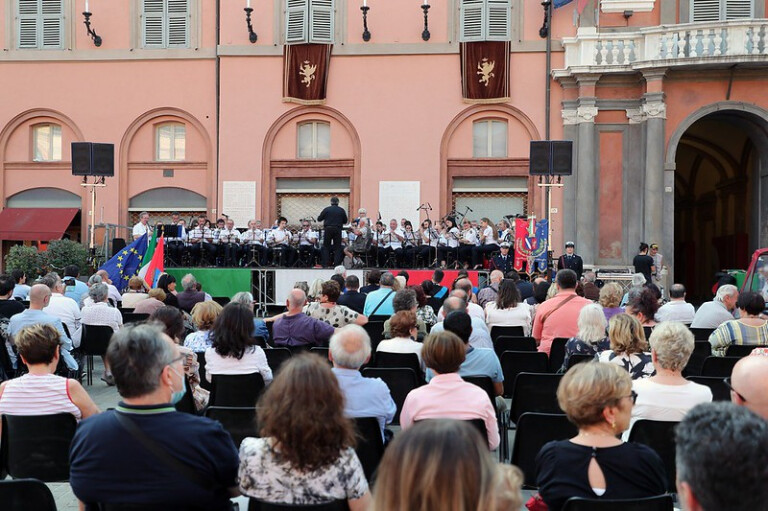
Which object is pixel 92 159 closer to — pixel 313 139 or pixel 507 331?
pixel 313 139

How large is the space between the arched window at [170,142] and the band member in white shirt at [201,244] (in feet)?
16.7

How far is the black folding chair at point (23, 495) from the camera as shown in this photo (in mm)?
3422

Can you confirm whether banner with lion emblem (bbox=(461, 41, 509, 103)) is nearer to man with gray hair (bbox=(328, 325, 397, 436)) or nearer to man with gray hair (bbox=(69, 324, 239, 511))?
man with gray hair (bbox=(328, 325, 397, 436))

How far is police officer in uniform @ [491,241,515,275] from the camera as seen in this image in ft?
62.9

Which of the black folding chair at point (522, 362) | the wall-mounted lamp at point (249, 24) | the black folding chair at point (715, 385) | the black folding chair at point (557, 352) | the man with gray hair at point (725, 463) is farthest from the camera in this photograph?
the wall-mounted lamp at point (249, 24)

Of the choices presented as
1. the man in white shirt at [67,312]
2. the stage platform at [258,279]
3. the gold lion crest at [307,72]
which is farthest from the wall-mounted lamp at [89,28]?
the man in white shirt at [67,312]

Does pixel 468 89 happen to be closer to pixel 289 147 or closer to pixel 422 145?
pixel 422 145

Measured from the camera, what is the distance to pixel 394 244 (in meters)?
20.5

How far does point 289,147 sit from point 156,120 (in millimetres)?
4101

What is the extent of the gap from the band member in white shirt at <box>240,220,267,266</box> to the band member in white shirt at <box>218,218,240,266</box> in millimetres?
143

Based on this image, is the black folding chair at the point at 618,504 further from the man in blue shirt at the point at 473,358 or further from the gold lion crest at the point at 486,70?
the gold lion crest at the point at 486,70

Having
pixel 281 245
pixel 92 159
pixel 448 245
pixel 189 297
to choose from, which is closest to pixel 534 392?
pixel 189 297

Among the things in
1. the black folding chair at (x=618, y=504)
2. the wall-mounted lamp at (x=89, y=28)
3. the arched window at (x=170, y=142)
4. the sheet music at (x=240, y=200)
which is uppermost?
the wall-mounted lamp at (x=89, y=28)

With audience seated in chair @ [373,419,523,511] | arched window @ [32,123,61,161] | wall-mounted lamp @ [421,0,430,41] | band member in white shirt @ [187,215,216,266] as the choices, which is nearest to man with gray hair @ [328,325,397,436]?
audience seated in chair @ [373,419,523,511]
